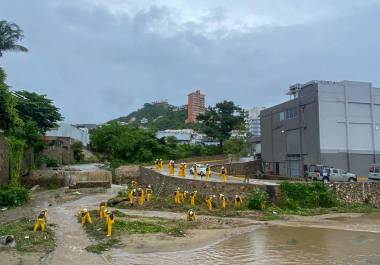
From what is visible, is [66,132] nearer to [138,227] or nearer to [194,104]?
[138,227]

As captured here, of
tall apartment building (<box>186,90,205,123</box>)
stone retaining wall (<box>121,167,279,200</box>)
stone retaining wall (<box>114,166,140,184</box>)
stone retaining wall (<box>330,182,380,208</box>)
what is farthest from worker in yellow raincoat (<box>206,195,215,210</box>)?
tall apartment building (<box>186,90,205,123</box>)

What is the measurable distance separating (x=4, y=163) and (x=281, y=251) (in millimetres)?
27266

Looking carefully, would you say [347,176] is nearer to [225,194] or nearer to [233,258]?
[225,194]

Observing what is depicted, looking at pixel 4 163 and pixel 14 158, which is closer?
pixel 4 163

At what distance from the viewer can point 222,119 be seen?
70.2m

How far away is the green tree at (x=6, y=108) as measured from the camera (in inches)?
1314

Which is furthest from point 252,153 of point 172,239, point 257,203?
point 172,239

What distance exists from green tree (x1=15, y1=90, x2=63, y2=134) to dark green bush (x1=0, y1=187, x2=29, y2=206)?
22.0m

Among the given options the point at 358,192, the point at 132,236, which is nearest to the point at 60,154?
the point at 358,192

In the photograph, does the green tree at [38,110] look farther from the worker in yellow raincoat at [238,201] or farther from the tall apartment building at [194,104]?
the tall apartment building at [194,104]

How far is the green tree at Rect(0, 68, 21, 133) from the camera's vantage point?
33.4 m

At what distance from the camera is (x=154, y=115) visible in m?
157

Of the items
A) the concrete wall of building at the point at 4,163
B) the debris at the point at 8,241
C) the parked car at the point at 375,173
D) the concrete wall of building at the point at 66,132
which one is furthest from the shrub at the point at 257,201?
the concrete wall of building at the point at 66,132

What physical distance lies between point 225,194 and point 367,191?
1131 centimetres
